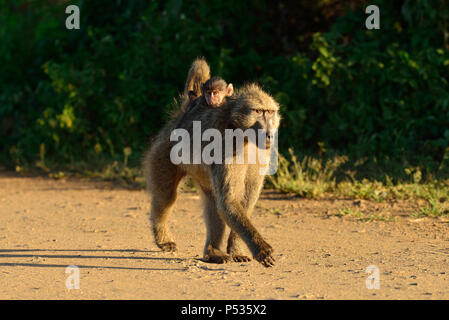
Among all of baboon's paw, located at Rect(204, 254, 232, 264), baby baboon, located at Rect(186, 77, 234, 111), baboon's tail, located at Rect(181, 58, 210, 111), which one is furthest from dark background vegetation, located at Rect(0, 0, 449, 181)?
baboon's paw, located at Rect(204, 254, 232, 264)

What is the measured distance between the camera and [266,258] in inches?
173

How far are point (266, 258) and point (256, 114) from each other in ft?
3.24

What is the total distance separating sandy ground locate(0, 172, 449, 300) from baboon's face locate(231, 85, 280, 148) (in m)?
0.97

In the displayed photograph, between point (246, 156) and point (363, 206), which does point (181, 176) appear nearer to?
point (246, 156)

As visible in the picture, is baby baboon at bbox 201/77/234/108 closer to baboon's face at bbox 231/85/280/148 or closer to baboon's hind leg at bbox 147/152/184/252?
baboon's face at bbox 231/85/280/148

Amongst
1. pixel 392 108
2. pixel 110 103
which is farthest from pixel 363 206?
pixel 110 103

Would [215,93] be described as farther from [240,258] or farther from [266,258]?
[266,258]

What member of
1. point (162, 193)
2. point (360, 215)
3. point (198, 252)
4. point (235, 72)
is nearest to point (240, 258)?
point (198, 252)

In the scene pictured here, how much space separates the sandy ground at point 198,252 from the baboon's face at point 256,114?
974 mm

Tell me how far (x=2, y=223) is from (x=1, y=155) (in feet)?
14.0

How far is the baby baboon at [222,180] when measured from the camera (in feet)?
15.4

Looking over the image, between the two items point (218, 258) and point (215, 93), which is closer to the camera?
point (218, 258)

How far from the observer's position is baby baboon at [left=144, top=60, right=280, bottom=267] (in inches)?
184

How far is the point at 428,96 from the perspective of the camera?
8641 mm
